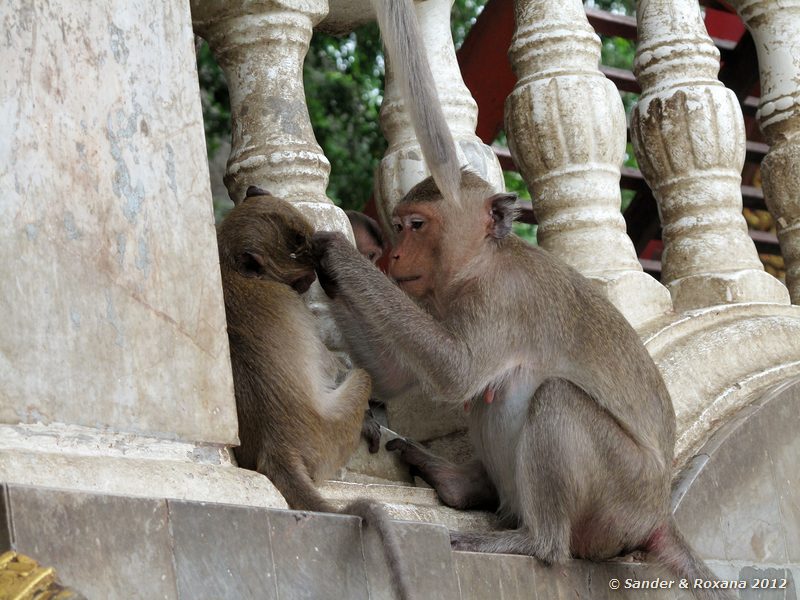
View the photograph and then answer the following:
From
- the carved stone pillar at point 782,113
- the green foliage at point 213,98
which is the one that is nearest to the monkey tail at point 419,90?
the carved stone pillar at point 782,113

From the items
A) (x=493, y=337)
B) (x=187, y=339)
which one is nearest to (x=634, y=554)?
(x=493, y=337)

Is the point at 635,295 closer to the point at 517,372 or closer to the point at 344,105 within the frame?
the point at 517,372

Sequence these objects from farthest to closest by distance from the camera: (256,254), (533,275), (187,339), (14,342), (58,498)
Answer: (533,275)
(256,254)
(187,339)
(14,342)
(58,498)

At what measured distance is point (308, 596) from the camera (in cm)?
300

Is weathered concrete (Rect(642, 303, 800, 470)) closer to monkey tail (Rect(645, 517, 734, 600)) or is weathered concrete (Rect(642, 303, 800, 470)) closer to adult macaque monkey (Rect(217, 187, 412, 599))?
monkey tail (Rect(645, 517, 734, 600))

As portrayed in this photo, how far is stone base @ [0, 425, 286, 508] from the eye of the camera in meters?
2.74

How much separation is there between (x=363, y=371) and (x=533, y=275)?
62cm

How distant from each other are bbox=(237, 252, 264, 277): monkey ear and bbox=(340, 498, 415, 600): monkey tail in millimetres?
996

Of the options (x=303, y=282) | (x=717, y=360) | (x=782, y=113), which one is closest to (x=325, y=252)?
(x=303, y=282)

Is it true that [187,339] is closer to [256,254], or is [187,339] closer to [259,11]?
[256,254]

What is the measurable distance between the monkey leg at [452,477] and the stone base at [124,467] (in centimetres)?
115

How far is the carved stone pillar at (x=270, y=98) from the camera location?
439 centimetres

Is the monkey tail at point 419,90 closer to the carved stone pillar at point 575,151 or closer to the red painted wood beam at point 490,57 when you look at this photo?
the carved stone pillar at point 575,151

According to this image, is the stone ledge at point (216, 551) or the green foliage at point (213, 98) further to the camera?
the green foliage at point (213, 98)
